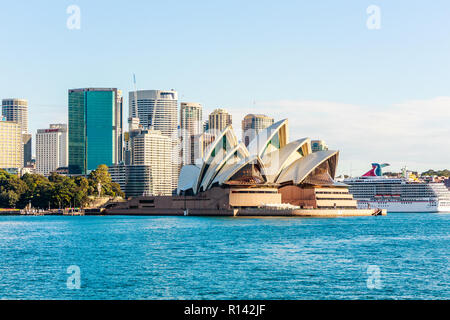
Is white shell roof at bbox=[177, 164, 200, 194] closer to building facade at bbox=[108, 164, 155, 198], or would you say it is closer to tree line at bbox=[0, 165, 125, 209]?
tree line at bbox=[0, 165, 125, 209]

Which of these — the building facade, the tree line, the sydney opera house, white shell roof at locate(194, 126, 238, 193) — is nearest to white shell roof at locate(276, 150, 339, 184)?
the sydney opera house

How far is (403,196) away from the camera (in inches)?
4872

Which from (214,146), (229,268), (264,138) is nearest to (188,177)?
(214,146)

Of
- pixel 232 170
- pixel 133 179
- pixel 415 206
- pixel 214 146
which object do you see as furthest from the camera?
pixel 133 179

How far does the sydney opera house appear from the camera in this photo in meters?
97.6

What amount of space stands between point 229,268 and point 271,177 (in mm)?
71238

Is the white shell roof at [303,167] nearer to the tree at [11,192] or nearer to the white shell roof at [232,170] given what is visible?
the white shell roof at [232,170]

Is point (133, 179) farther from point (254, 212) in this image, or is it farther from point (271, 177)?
point (254, 212)

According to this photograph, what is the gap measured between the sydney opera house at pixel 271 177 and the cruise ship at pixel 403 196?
22502 millimetres

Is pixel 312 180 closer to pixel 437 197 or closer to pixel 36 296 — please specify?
pixel 437 197

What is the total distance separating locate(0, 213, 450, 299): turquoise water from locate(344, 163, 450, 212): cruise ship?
77.8 m

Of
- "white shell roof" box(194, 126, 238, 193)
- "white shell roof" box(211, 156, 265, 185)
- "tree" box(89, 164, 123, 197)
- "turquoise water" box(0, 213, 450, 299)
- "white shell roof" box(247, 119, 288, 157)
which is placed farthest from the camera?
"tree" box(89, 164, 123, 197)

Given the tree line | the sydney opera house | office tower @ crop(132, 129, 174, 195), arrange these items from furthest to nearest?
1. office tower @ crop(132, 129, 174, 195)
2. the tree line
3. the sydney opera house
